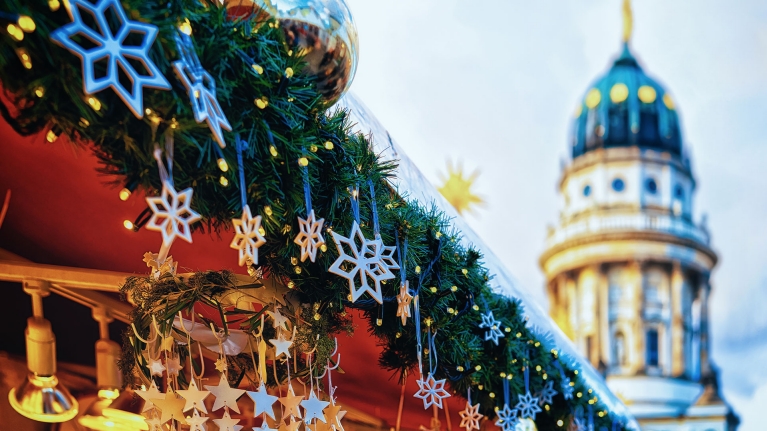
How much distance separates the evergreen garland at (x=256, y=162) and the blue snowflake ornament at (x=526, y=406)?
448mm

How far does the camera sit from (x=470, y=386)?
109 inches

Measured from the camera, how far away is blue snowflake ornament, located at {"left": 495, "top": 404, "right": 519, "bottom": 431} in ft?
9.21

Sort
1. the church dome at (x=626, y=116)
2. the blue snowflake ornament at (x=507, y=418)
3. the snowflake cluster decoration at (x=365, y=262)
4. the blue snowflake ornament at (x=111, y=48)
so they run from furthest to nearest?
the church dome at (x=626, y=116) → the blue snowflake ornament at (x=507, y=418) → the snowflake cluster decoration at (x=365, y=262) → the blue snowflake ornament at (x=111, y=48)

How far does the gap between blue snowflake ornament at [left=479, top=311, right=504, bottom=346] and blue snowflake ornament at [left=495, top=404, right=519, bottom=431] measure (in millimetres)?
289

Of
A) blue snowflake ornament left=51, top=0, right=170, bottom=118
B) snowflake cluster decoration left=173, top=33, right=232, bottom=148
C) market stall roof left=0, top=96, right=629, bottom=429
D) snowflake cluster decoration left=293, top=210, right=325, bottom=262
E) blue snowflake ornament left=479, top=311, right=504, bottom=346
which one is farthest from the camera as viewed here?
blue snowflake ornament left=479, top=311, right=504, bottom=346

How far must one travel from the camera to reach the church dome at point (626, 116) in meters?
31.7

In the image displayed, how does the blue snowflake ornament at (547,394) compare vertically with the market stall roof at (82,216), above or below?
below

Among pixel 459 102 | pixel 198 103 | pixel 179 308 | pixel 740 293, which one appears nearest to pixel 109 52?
pixel 198 103

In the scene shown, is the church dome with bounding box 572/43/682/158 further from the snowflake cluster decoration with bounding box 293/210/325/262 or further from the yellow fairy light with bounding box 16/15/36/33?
the yellow fairy light with bounding box 16/15/36/33

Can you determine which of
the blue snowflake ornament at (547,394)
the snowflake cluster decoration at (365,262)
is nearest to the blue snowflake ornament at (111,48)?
the snowflake cluster decoration at (365,262)

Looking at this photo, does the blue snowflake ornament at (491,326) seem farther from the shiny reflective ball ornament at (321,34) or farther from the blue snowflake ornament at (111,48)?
the blue snowflake ornament at (111,48)

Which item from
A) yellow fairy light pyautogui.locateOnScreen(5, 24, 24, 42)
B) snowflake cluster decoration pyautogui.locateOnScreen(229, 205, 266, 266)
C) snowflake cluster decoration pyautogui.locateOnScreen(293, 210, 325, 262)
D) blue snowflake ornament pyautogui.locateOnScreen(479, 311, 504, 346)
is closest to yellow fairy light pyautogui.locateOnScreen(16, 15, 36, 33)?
yellow fairy light pyautogui.locateOnScreen(5, 24, 24, 42)

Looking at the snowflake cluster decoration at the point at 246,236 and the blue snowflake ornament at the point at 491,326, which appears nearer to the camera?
the snowflake cluster decoration at the point at 246,236

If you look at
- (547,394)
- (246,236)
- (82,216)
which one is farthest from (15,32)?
(547,394)
